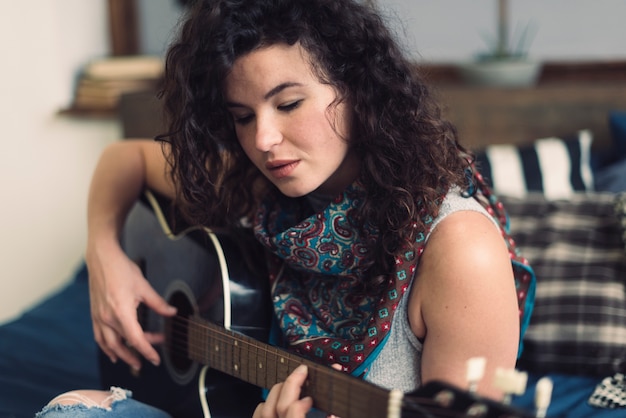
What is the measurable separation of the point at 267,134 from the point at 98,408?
0.51 meters

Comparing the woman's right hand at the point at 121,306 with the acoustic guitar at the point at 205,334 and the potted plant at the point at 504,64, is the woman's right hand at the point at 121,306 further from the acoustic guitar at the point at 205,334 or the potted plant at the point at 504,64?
the potted plant at the point at 504,64

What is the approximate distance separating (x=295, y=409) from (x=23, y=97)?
183 centimetres

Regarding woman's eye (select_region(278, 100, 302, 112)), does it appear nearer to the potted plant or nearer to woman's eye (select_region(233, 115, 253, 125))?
woman's eye (select_region(233, 115, 253, 125))

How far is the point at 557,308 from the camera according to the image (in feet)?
5.19

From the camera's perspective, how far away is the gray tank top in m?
1.12

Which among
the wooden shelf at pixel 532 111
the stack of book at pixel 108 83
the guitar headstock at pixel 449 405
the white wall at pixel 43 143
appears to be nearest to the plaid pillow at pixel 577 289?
the wooden shelf at pixel 532 111

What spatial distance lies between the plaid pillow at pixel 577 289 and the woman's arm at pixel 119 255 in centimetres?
74

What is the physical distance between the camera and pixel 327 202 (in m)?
1.27

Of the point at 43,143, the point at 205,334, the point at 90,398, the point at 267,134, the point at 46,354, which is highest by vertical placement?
the point at 267,134

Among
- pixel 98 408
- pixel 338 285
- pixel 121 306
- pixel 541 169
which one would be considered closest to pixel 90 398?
pixel 98 408

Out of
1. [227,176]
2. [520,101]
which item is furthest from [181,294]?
[520,101]

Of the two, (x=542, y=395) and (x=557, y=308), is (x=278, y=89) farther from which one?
(x=557, y=308)

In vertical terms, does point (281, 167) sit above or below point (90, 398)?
above

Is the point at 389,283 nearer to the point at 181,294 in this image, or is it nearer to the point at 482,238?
the point at 482,238
